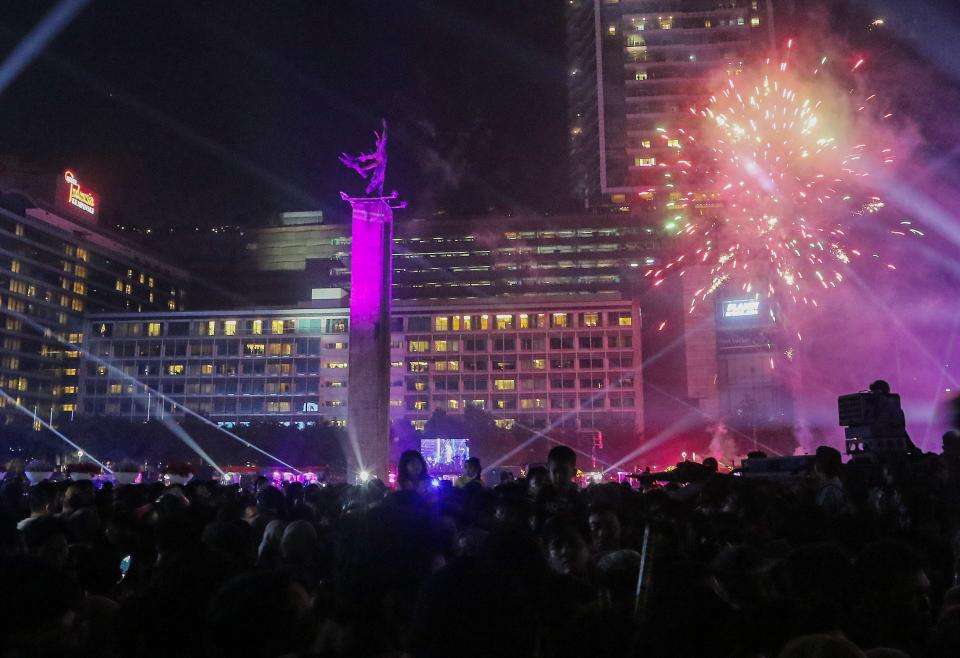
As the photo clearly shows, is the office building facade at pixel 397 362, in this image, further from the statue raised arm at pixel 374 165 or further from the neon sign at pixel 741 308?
the statue raised arm at pixel 374 165

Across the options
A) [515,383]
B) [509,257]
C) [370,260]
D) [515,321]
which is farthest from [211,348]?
[370,260]

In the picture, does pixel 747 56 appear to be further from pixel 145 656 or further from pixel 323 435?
pixel 145 656

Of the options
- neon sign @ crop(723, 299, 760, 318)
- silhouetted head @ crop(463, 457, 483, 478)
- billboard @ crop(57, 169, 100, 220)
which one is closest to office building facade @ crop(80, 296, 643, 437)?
billboard @ crop(57, 169, 100, 220)

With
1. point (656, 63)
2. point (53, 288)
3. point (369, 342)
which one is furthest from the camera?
point (656, 63)

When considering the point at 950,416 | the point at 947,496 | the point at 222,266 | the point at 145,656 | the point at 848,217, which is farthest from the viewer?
the point at 222,266

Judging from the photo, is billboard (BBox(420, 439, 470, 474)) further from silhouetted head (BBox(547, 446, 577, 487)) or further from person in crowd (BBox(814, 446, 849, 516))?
silhouetted head (BBox(547, 446, 577, 487))

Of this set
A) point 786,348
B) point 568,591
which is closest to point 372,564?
point 568,591

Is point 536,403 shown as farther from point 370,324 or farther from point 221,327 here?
point 370,324
